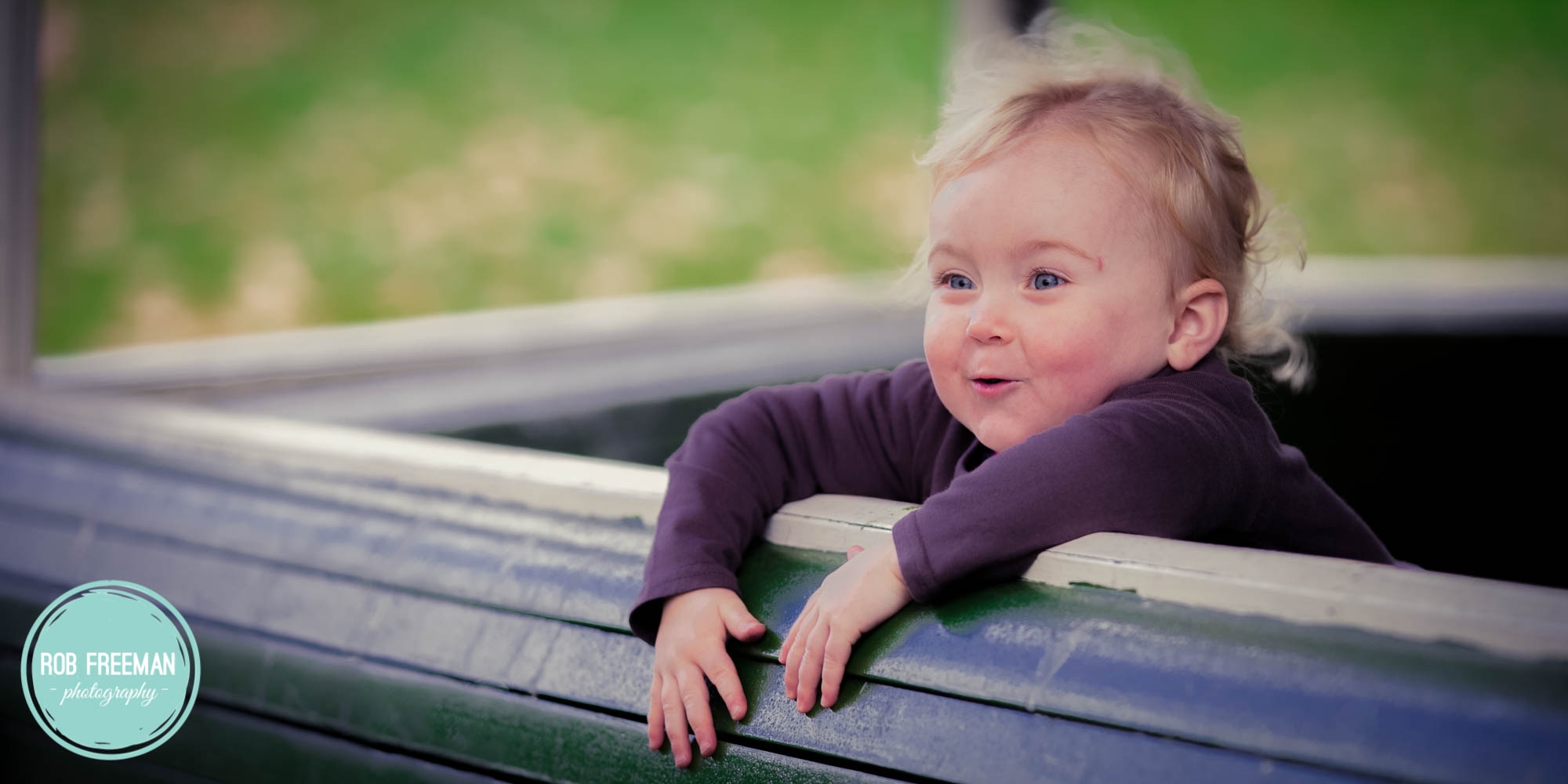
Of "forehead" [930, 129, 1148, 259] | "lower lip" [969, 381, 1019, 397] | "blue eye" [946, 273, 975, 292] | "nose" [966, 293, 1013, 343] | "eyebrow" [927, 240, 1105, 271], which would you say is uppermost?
"forehead" [930, 129, 1148, 259]

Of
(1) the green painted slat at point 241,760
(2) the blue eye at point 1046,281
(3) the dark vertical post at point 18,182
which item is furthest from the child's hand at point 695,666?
(3) the dark vertical post at point 18,182

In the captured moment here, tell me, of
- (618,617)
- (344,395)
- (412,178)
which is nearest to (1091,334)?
(618,617)

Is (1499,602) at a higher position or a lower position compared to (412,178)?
higher

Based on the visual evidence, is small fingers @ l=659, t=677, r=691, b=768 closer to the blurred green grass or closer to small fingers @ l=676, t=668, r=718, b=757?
small fingers @ l=676, t=668, r=718, b=757

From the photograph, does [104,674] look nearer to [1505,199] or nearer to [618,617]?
[618,617]

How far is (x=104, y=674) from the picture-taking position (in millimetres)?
1391

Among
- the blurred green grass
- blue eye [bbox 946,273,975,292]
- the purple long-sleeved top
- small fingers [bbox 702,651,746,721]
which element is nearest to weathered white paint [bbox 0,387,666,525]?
the purple long-sleeved top

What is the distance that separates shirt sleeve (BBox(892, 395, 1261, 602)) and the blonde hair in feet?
0.60

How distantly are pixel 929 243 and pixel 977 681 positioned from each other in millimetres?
402

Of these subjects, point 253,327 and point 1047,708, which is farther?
point 253,327

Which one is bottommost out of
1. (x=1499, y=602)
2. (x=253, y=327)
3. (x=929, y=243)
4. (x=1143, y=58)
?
(x=253, y=327)

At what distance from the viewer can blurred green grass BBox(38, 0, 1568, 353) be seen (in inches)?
307

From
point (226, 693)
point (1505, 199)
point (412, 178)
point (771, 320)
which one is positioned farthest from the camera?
point (1505, 199)

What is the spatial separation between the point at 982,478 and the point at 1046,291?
7.6 inches
